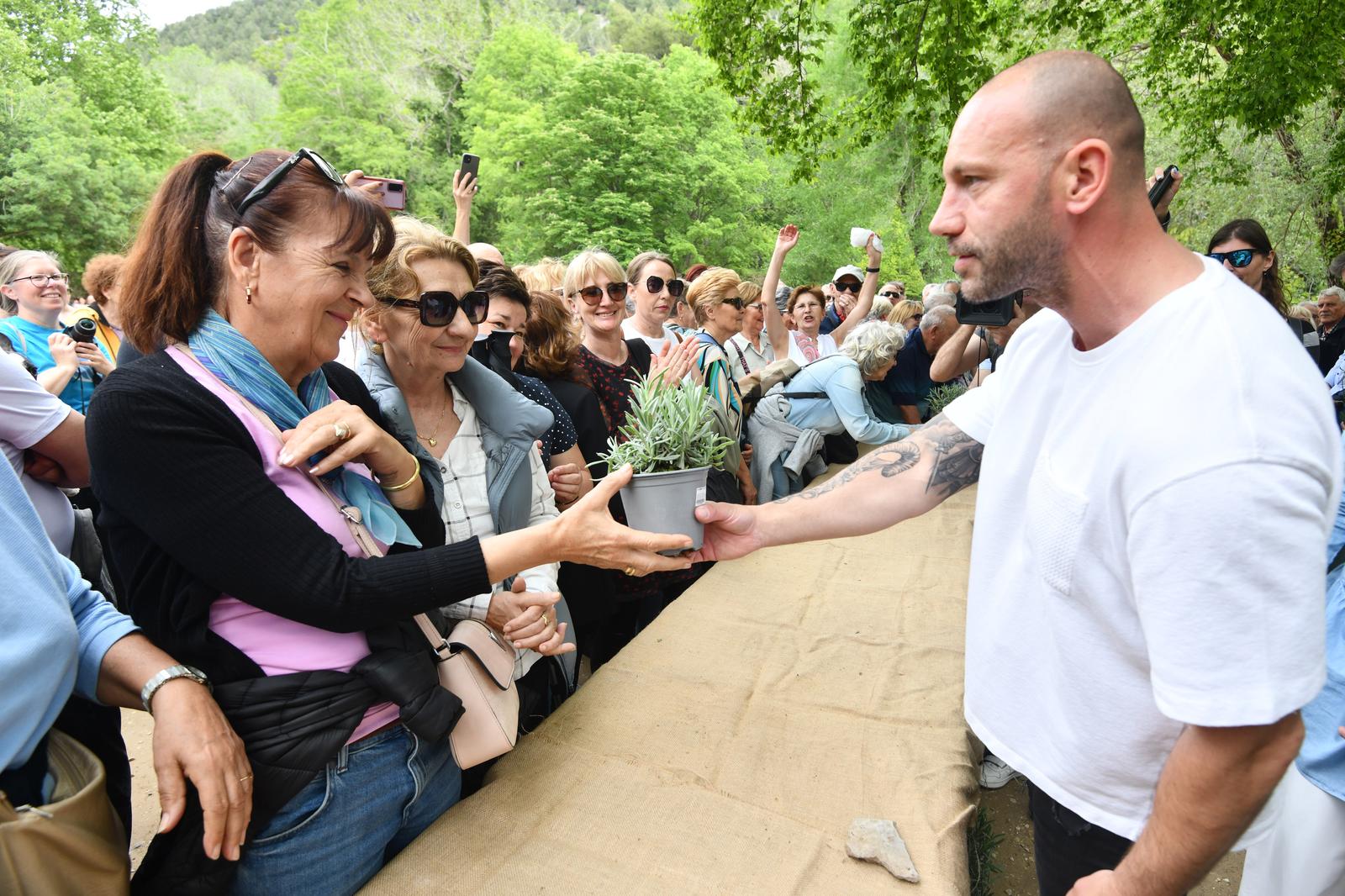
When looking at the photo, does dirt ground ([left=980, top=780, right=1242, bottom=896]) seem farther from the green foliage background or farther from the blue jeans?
the green foliage background

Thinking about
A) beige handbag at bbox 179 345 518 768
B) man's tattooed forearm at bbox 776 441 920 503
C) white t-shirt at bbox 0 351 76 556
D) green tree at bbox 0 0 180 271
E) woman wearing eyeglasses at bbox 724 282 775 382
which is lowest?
woman wearing eyeglasses at bbox 724 282 775 382

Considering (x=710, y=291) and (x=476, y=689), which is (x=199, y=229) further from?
(x=710, y=291)

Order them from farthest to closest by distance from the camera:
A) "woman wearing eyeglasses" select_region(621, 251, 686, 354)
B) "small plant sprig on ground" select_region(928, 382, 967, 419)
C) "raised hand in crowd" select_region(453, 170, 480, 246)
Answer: "small plant sprig on ground" select_region(928, 382, 967, 419) → "woman wearing eyeglasses" select_region(621, 251, 686, 354) → "raised hand in crowd" select_region(453, 170, 480, 246)

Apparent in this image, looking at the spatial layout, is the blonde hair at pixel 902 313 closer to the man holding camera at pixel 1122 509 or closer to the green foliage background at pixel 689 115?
the green foliage background at pixel 689 115

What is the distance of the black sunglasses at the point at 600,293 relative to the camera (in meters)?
4.08

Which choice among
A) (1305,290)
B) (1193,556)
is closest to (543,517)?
(1193,556)

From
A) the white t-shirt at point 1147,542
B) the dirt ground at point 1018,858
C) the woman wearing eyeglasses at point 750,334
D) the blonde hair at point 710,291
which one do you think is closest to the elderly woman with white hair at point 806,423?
the woman wearing eyeglasses at point 750,334

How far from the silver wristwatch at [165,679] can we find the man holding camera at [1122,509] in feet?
5.45

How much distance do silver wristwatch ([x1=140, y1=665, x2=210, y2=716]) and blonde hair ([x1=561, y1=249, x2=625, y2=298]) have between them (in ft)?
10.1

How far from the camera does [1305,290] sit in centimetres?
1338

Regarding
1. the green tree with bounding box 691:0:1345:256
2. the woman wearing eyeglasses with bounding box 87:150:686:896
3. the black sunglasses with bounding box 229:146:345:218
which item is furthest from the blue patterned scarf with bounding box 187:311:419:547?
the green tree with bounding box 691:0:1345:256

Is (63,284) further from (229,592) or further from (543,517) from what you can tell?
(229,592)

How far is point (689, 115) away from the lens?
2428cm

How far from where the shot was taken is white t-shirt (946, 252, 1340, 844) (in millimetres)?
1043
